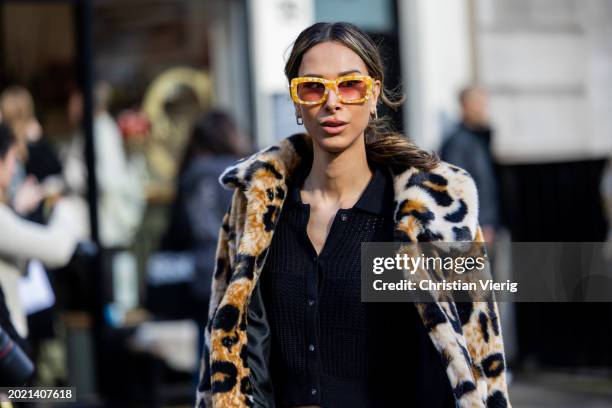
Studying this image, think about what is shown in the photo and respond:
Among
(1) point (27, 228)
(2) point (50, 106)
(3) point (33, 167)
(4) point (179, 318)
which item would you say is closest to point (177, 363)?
(4) point (179, 318)

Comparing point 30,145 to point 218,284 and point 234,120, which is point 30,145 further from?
point 218,284

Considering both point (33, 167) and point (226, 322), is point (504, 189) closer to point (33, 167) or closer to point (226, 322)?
point (33, 167)

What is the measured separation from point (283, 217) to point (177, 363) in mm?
5390

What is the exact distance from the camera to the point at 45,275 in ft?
20.9

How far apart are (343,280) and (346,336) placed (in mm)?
155

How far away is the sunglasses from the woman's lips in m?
0.07

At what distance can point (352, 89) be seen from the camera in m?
3.48

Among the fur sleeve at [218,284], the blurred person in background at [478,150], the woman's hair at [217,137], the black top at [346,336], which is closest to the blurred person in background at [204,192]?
the woman's hair at [217,137]

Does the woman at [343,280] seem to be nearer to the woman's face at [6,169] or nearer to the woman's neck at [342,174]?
the woman's neck at [342,174]

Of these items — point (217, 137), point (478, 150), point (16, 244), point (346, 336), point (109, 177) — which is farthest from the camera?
point (109, 177)

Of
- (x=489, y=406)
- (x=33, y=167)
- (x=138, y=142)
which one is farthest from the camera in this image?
(x=138, y=142)

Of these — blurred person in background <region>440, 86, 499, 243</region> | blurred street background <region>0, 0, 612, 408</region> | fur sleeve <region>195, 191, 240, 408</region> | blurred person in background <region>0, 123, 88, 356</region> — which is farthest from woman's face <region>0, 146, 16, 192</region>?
blurred person in background <region>440, 86, 499, 243</region>

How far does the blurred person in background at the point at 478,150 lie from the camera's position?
902 centimetres

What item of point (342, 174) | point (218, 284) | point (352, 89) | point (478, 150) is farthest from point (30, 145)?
point (352, 89)
